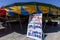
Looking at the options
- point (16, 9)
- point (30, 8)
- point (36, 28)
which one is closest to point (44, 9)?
point (30, 8)

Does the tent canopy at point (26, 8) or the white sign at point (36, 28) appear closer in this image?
the white sign at point (36, 28)

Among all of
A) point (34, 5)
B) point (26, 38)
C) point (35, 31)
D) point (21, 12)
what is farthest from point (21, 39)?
point (34, 5)

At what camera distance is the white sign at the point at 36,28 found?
711 centimetres

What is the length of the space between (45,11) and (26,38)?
8.45ft

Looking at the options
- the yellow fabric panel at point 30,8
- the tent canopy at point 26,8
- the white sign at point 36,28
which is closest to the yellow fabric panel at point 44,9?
the tent canopy at point 26,8

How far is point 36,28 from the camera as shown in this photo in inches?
286

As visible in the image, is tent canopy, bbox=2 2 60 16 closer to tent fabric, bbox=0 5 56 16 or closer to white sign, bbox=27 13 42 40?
tent fabric, bbox=0 5 56 16

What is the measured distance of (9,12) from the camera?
9.58 metres

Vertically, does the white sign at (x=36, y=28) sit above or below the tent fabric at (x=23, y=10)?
below

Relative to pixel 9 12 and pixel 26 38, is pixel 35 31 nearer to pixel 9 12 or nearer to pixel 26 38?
pixel 26 38

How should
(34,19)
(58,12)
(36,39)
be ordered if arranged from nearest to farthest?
(36,39)
(34,19)
(58,12)

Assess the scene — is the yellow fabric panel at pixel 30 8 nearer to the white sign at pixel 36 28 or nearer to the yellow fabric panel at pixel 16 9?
the yellow fabric panel at pixel 16 9

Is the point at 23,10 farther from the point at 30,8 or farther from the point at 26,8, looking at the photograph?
the point at 30,8

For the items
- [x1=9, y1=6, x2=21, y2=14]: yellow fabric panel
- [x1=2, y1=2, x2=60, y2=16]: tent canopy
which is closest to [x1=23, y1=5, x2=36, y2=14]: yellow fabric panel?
[x1=2, y1=2, x2=60, y2=16]: tent canopy
